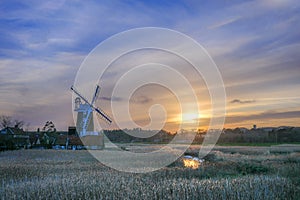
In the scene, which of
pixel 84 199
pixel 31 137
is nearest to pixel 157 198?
pixel 84 199

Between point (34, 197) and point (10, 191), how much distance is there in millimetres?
1503

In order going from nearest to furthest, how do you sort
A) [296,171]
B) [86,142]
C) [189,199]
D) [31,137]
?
[189,199]
[296,171]
[86,142]
[31,137]

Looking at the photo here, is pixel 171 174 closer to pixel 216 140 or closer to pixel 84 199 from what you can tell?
pixel 84 199

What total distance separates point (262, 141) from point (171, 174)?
8301 centimetres

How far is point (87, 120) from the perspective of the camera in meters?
67.8

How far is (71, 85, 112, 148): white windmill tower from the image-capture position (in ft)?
220

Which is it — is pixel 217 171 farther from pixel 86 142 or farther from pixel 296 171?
pixel 86 142

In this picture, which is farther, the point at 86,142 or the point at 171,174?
the point at 86,142

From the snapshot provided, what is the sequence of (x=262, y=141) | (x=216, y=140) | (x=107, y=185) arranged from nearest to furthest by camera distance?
(x=107, y=185), (x=262, y=141), (x=216, y=140)

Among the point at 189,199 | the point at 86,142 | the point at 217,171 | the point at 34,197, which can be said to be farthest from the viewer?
the point at 86,142

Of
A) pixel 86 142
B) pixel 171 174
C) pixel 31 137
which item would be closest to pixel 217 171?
pixel 171 174

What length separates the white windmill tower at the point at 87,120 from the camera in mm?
67188

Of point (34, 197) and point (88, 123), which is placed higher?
A: point (88, 123)

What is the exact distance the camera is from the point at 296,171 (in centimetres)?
1900
